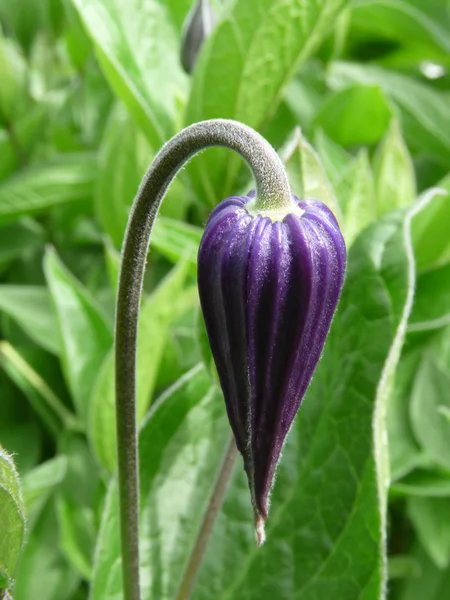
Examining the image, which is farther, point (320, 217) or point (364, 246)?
point (364, 246)

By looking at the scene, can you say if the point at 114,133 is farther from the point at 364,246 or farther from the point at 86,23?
the point at 364,246

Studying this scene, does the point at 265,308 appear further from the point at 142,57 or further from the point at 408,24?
the point at 408,24

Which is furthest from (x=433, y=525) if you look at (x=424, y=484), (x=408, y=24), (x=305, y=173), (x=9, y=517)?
(x=408, y=24)

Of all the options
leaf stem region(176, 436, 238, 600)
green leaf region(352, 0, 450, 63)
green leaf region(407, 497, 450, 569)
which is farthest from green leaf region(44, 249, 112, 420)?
green leaf region(352, 0, 450, 63)

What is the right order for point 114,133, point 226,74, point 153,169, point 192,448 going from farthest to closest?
1. point 114,133
2. point 226,74
3. point 192,448
4. point 153,169

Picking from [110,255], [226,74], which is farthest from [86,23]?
[110,255]

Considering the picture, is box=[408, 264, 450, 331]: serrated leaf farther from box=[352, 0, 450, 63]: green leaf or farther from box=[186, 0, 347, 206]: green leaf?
box=[352, 0, 450, 63]: green leaf
